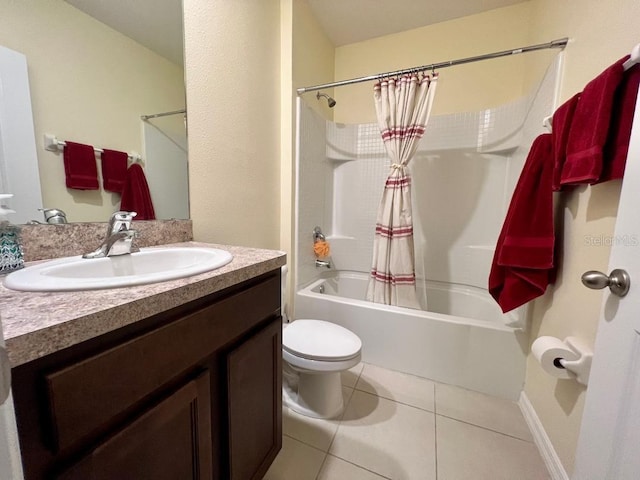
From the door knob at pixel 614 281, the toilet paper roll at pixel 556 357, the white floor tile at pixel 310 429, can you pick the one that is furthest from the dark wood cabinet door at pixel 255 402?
the toilet paper roll at pixel 556 357

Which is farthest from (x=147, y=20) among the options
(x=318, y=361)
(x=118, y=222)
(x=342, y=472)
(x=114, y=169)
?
(x=342, y=472)

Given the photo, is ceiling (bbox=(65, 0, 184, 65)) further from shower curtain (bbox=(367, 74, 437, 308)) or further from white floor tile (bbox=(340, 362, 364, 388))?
white floor tile (bbox=(340, 362, 364, 388))

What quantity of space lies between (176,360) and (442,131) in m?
2.32

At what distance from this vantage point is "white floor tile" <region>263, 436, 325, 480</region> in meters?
1.01

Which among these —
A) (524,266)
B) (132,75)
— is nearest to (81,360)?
(132,75)

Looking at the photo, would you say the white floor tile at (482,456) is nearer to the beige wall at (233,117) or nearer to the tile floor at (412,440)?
the tile floor at (412,440)

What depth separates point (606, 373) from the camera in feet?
2.02

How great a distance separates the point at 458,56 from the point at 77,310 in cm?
263

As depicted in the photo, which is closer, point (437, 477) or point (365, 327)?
point (437, 477)

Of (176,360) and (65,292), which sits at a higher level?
(65,292)

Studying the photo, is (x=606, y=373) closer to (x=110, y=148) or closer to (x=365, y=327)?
(x=365, y=327)

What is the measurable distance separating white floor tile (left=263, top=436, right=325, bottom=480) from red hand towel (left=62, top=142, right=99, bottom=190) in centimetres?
126

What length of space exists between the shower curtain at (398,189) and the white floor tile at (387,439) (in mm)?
610

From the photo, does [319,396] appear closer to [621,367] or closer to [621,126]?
[621,367]
